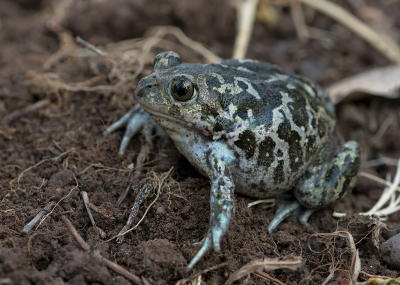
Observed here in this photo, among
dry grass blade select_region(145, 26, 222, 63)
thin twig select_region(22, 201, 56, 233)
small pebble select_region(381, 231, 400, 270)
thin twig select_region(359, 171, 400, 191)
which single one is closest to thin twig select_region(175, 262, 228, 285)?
thin twig select_region(22, 201, 56, 233)

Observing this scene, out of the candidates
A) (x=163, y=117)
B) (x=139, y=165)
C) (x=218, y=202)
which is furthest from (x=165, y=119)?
(x=218, y=202)

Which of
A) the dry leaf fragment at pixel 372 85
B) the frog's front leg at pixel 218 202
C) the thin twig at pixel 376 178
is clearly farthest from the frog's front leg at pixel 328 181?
the dry leaf fragment at pixel 372 85

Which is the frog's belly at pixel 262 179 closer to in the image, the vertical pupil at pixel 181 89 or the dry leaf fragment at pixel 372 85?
the vertical pupil at pixel 181 89

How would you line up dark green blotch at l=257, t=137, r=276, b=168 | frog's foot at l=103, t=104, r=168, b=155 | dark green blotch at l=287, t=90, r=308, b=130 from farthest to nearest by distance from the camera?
1. frog's foot at l=103, t=104, r=168, b=155
2. dark green blotch at l=287, t=90, r=308, b=130
3. dark green blotch at l=257, t=137, r=276, b=168

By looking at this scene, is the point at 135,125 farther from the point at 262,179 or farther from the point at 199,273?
the point at 199,273

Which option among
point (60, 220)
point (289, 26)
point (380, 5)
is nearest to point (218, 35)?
point (289, 26)

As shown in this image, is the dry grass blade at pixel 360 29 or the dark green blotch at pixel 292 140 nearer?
the dark green blotch at pixel 292 140

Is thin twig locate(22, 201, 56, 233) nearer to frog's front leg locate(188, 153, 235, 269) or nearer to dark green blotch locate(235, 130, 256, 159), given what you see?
frog's front leg locate(188, 153, 235, 269)
